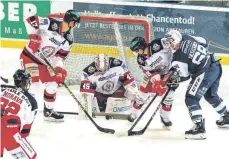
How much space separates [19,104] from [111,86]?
5.44ft

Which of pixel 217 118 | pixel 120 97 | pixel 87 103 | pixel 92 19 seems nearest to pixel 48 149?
pixel 87 103

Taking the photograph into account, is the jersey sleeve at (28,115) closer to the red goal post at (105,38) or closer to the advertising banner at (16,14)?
the red goal post at (105,38)

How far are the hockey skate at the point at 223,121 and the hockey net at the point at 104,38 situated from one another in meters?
1.35

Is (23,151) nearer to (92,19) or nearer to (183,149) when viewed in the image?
(183,149)

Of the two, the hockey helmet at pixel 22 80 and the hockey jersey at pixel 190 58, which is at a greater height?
the hockey helmet at pixel 22 80

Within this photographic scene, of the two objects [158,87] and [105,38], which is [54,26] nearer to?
[158,87]

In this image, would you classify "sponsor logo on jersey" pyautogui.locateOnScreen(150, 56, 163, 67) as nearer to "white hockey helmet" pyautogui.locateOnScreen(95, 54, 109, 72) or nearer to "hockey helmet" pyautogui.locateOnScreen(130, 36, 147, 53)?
"hockey helmet" pyautogui.locateOnScreen(130, 36, 147, 53)

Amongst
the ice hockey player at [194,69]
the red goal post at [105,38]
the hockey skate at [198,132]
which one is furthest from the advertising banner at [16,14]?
the hockey skate at [198,132]

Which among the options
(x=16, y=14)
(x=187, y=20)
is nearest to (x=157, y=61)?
(x=187, y=20)

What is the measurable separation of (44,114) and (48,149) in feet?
2.65

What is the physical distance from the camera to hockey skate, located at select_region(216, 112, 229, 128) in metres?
→ 4.57

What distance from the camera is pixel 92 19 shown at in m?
5.99

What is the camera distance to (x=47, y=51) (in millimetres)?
4676

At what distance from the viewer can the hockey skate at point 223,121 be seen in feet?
15.0
